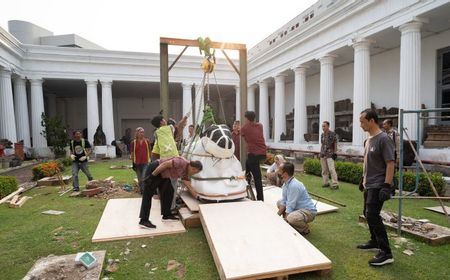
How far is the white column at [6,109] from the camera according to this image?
16.0 metres

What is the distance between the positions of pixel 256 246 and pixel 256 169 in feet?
9.02

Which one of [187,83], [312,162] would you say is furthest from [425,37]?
[187,83]

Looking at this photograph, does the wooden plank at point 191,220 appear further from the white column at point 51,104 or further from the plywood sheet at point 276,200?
the white column at point 51,104

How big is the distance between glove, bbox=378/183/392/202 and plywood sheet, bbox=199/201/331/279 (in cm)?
95

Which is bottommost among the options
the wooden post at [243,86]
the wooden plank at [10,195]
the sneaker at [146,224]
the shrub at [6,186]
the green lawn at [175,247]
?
the green lawn at [175,247]

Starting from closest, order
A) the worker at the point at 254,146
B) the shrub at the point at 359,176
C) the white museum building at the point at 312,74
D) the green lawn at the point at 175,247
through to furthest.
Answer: the green lawn at the point at 175,247, the worker at the point at 254,146, the shrub at the point at 359,176, the white museum building at the point at 312,74

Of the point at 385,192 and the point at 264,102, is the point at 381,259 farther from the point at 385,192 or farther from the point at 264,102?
the point at 264,102

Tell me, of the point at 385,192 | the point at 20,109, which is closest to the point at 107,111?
the point at 20,109

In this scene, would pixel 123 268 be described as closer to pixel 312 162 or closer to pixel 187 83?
pixel 312 162

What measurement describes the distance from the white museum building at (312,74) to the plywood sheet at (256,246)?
2981 mm

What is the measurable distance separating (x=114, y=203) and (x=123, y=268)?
10.0 feet

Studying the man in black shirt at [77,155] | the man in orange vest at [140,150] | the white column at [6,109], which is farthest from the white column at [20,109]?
the man in orange vest at [140,150]

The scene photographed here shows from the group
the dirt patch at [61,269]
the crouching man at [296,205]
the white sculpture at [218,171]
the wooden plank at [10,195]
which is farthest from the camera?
the wooden plank at [10,195]

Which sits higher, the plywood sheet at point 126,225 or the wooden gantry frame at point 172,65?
the wooden gantry frame at point 172,65
